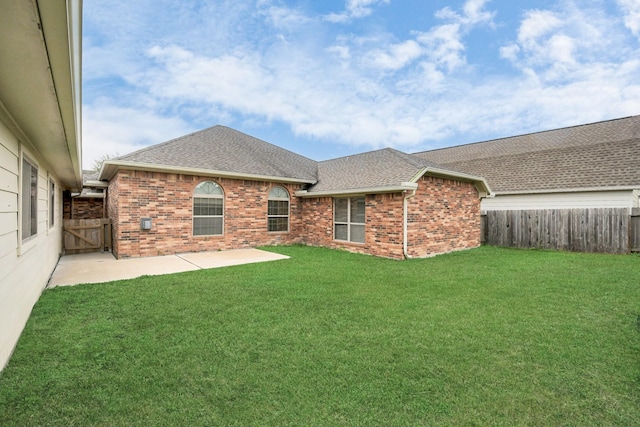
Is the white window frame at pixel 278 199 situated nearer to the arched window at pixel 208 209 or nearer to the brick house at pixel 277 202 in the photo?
the brick house at pixel 277 202

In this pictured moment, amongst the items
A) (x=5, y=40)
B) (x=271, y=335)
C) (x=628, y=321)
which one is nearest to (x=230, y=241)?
(x=271, y=335)

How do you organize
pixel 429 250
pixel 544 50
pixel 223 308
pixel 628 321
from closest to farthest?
pixel 628 321
pixel 223 308
pixel 429 250
pixel 544 50

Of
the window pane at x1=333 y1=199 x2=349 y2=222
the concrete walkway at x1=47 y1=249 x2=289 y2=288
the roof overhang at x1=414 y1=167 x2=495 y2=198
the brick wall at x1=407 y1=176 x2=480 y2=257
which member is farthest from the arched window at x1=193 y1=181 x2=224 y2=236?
the roof overhang at x1=414 y1=167 x2=495 y2=198

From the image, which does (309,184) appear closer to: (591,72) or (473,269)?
(473,269)

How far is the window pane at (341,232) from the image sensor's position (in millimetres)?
11250

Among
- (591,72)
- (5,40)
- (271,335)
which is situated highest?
(591,72)

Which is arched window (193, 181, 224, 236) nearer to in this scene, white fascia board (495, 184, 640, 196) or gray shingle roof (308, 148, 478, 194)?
gray shingle roof (308, 148, 478, 194)

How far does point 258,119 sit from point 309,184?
48.1 feet

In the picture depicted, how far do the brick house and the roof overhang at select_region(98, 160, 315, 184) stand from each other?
0.10 feet

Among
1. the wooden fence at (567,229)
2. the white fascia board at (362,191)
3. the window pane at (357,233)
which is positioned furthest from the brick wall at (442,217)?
the window pane at (357,233)

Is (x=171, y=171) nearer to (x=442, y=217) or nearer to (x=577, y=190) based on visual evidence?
(x=442, y=217)

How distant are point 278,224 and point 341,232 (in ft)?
9.62

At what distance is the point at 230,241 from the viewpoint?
11.4 metres

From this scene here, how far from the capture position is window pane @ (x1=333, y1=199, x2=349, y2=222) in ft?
36.9
